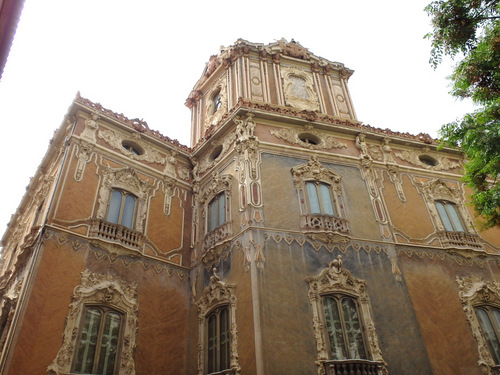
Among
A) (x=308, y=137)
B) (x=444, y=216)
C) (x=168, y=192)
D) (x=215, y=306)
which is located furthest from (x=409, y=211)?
(x=168, y=192)

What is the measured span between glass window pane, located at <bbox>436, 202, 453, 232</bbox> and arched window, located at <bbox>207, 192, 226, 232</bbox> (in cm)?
899

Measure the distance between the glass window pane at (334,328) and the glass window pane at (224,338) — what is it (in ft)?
10.0

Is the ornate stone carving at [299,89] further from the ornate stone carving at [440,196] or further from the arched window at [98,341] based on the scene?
the arched window at [98,341]

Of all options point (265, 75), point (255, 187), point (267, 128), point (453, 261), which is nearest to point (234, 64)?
point (265, 75)

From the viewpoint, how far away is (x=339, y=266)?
44.6ft

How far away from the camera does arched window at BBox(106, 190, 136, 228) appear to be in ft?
49.9

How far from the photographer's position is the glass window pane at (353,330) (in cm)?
1205

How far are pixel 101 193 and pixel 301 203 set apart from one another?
7.31 meters

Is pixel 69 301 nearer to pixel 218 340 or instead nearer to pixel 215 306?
pixel 215 306

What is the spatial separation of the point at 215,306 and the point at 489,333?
9.04m

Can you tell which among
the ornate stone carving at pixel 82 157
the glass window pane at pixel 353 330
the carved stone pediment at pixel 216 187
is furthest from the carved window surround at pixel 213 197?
the ornate stone carving at pixel 82 157

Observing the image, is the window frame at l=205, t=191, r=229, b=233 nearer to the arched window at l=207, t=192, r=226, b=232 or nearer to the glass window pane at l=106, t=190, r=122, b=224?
the arched window at l=207, t=192, r=226, b=232

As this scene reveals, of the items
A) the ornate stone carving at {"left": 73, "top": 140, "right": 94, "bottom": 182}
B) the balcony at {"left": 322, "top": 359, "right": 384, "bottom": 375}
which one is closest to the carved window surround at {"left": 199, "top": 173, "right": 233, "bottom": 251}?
the ornate stone carving at {"left": 73, "top": 140, "right": 94, "bottom": 182}

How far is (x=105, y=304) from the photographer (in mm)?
12938
